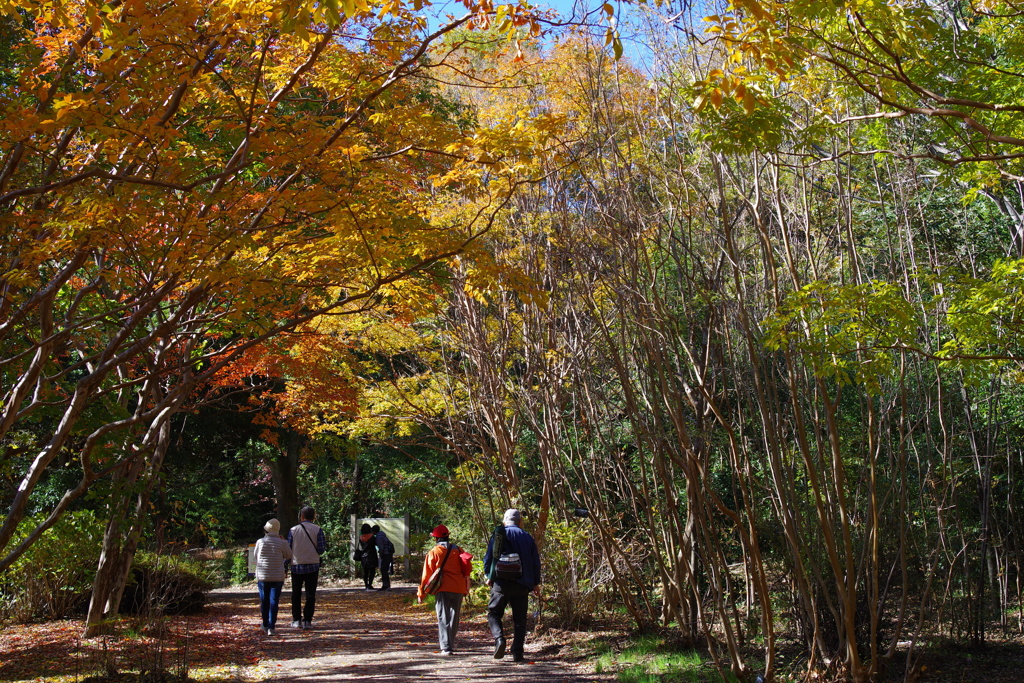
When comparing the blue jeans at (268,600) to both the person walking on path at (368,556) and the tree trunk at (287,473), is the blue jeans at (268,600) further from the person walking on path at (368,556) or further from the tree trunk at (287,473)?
the tree trunk at (287,473)

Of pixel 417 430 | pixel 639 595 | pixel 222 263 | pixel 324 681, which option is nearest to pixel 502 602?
pixel 324 681

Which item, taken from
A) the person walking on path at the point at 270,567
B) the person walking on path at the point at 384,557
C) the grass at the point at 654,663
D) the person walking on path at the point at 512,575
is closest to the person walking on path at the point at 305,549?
the person walking on path at the point at 270,567

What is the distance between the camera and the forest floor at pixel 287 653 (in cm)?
707

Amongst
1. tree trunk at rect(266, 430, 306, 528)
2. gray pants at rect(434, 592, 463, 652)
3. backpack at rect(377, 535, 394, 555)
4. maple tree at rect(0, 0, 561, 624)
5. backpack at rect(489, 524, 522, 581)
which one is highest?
maple tree at rect(0, 0, 561, 624)

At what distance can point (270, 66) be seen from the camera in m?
7.05

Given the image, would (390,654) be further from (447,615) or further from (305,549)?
(305,549)

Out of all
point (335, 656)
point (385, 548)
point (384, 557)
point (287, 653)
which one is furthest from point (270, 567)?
point (385, 548)

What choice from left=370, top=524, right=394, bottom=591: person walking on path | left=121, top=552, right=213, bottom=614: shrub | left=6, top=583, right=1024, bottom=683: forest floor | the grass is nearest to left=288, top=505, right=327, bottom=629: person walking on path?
left=6, top=583, right=1024, bottom=683: forest floor

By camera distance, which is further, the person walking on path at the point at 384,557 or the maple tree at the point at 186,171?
the person walking on path at the point at 384,557

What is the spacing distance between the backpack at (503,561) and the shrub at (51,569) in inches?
210

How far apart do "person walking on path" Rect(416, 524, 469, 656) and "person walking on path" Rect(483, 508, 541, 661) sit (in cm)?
49

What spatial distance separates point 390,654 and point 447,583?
113 centimetres

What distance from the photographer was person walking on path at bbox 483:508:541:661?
785 centimetres

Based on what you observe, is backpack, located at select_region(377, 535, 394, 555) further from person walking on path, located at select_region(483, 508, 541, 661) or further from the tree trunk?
person walking on path, located at select_region(483, 508, 541, 661)
